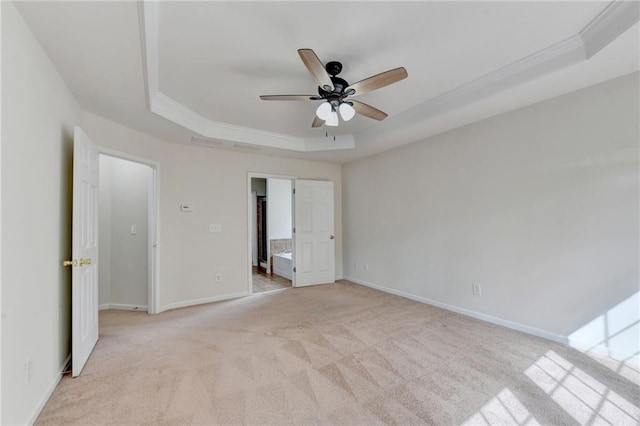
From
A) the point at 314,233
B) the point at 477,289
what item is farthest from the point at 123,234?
the point at 477,289

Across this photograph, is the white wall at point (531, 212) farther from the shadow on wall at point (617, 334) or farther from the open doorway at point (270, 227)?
the open doorway at point (270, 227)

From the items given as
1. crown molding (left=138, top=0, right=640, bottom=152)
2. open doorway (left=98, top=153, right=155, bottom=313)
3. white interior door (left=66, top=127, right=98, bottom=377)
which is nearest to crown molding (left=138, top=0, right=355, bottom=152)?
crown molding (left=138, top=0, right=640, bottom=152)

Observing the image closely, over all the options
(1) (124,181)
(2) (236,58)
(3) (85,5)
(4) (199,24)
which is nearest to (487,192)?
(2) (236,58)

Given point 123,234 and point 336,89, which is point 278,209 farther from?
point 336,89

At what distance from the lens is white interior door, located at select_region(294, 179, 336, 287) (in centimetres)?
508

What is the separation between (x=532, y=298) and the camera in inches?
115

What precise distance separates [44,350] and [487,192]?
14.2 ft

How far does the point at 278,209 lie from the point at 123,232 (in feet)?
11.9

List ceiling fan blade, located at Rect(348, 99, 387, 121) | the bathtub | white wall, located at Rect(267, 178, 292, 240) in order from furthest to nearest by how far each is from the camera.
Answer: white wall, located at Rect(267, 178, 292, 240) → the bathtub → ceiling fan blade, located at Rect(348, 99, 387, 121)

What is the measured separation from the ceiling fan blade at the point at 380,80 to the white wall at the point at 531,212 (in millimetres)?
1862

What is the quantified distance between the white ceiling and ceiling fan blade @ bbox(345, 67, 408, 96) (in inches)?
11.9

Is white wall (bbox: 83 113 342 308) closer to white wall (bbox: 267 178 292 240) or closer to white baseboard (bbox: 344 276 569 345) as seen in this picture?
white wall (bbox: 267 178 292 240)

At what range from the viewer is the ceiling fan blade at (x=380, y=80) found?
1993 mm

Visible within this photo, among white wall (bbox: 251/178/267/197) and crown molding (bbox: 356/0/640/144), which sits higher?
crown molding (bbox: 356/0/640/144)
